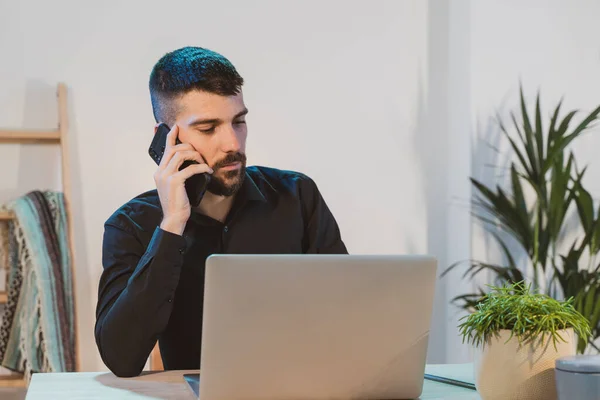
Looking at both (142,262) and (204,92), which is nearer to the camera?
(142,262)

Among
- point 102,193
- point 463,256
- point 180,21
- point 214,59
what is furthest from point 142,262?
point 463,256

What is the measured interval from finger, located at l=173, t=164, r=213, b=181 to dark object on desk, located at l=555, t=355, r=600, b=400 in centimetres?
87

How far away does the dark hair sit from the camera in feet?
5.73

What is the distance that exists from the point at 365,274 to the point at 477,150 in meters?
2.31

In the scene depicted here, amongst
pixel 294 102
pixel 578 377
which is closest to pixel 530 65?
pixel 294 102

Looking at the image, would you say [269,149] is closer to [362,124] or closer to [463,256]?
[362,124]

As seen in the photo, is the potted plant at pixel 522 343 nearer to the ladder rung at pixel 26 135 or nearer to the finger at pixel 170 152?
the finger at pixel 170 152

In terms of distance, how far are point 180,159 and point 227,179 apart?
0.14m

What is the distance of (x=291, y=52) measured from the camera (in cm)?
328

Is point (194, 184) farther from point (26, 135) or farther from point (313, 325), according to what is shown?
point (26, 135)

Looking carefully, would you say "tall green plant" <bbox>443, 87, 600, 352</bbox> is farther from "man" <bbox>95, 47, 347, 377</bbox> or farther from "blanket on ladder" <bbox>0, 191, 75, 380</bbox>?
"blanket on ladder" <bbox>0, 191, 75, 380</bbox>

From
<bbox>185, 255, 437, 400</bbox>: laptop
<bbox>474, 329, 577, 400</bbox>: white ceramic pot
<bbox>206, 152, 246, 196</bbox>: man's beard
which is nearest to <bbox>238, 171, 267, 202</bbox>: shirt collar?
<bbox>206, 152, 246, 196</bbox>: man's beard

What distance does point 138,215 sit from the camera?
5.89 feet

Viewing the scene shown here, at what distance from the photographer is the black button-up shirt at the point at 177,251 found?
4.86 ft
